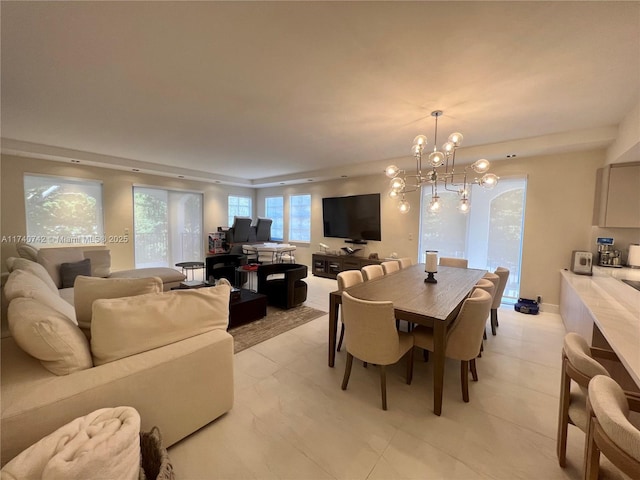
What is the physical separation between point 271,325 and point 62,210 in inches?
193

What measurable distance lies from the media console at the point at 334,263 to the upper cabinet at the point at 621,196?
11.5ft

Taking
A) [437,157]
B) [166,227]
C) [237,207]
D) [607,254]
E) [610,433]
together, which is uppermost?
[437,157]

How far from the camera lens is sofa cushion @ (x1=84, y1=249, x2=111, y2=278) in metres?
4.32

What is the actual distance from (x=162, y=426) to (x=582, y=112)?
480 cm

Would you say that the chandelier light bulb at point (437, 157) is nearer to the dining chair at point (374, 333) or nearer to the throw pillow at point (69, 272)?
the dining chair at point (374, 333)

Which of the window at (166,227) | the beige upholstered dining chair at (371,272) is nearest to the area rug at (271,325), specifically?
the beige upholstered dining chair at (371,272)

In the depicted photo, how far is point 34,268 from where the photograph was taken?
9.02ft

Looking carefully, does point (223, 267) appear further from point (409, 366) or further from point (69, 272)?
point (409, 366)

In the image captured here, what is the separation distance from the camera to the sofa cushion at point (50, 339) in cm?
128

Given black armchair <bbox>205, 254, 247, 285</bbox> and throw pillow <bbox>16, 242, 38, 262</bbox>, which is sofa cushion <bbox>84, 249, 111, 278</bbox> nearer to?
throw pillow <bbox>16, 242, 38, 262</bbox>

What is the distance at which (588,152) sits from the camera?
378cm

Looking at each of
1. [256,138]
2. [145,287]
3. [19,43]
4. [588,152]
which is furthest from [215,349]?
[588,152]

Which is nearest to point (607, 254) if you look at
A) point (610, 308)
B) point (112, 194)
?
point (610, 308)

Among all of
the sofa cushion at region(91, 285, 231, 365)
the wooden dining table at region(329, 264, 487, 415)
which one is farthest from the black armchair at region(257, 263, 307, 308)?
the sofa cushion at region(91, 285, 231, 365)
